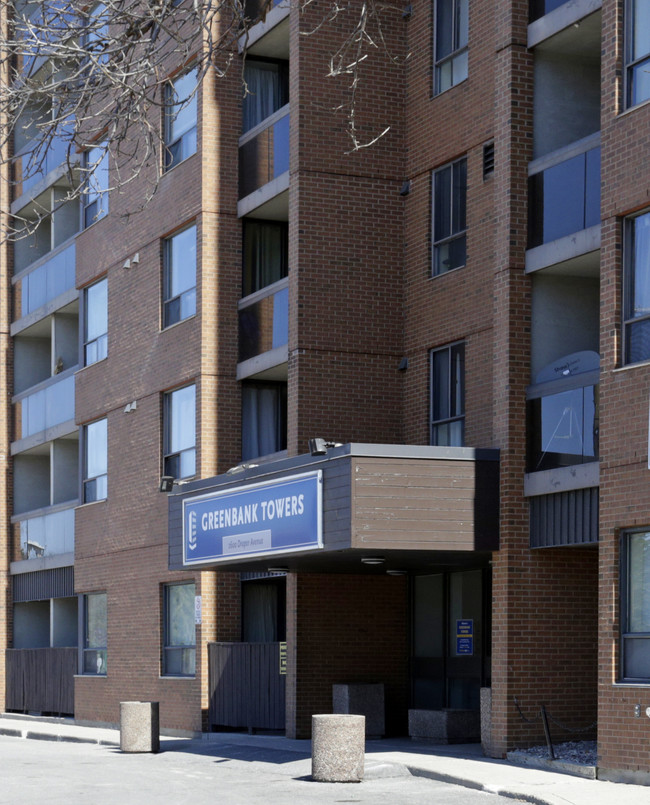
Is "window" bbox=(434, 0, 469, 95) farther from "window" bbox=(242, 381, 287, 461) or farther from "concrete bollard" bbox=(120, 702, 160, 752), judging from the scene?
"concrete bollard" bbox=(120, 702, 160, 752)

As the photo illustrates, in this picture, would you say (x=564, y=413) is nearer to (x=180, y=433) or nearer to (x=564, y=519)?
(x=564, y=519)

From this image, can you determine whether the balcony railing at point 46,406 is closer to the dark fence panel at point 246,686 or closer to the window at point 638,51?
the dark fence panel at point 246,686

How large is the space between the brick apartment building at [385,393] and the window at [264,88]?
0.05 metres

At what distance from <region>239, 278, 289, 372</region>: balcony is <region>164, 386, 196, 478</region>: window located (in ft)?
4.77

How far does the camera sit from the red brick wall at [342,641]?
951 inches

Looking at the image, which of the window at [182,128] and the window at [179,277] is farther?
the window at [182,128]

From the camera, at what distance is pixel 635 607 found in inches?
680

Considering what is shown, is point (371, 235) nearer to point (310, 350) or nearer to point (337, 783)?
point (310, 350)

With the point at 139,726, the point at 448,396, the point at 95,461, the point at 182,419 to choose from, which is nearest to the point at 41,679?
the point at 95,461

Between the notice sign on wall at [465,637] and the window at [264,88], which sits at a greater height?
the window at [264,88]

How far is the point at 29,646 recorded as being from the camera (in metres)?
38.7

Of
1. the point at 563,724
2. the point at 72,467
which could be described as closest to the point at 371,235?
the point at 563,724

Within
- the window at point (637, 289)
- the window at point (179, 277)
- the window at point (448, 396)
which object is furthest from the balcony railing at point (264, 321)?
the window at point (637, 289)

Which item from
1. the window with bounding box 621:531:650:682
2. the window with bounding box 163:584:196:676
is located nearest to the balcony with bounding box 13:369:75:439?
the window with bounding box 163:584:196:676
